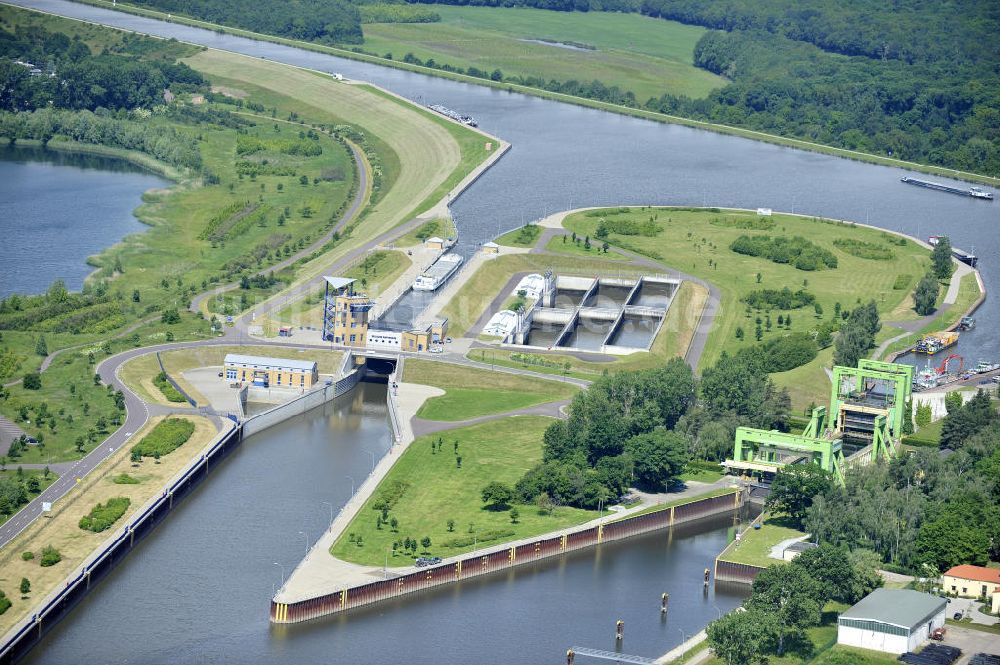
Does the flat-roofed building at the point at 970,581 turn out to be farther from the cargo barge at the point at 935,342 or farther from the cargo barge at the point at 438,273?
the cargo barge at the point at 438,273

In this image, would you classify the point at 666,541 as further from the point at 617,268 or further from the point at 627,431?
the point at 617,268

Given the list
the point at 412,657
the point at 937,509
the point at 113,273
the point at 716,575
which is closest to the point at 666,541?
the point at 716,575

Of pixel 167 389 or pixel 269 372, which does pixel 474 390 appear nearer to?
pixel 269 372

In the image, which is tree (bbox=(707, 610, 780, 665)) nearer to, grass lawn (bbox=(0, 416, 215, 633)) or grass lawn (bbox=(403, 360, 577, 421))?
grass lawn (bbox=(0, 416, 215, 633))

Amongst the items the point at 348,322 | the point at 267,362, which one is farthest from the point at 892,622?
the point at 348,322

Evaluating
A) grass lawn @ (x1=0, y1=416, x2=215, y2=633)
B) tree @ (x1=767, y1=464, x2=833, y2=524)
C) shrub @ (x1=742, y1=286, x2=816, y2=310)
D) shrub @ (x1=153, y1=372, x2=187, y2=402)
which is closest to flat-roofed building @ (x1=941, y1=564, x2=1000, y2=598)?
tree @ (x1=767, y1=464, x2=833, y2=524)

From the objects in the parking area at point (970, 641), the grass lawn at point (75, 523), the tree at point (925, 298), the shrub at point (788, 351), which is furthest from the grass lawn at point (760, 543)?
the tree at point (925, 298)

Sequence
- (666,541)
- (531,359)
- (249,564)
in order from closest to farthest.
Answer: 1. (249,564)
2. (666,541)
3. (531,359)
